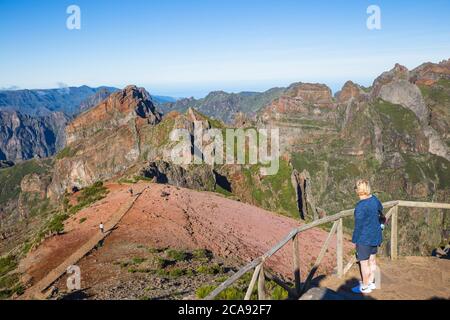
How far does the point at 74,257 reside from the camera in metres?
22.5

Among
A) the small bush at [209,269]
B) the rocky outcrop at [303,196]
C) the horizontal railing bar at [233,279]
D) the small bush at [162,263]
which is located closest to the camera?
the horizontal railing bar at [233,279]

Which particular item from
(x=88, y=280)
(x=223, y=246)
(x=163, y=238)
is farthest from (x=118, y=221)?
(x=88, y=280)

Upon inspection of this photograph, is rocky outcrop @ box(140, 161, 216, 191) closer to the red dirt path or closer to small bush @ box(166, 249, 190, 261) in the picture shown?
the red dirt path

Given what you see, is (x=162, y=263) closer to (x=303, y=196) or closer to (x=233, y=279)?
(x=233, y=279)

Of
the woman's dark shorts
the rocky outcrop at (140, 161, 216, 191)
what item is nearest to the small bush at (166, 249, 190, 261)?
the woman's dark shorts

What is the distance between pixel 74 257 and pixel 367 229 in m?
16.5

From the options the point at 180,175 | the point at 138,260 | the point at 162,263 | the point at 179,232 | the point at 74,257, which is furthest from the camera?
the point at 180,175

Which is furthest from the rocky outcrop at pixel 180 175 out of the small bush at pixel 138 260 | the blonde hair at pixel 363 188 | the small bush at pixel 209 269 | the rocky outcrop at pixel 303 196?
the blonde hair at pixel 363 188

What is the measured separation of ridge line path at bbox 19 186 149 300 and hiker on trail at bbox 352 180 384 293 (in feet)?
42.3

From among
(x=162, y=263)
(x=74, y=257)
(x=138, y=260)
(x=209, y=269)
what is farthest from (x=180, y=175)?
(x=209, y=269)

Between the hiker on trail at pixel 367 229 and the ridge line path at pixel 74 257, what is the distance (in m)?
12.9

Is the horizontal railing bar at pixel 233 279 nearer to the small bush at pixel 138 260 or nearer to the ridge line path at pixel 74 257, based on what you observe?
the ridge line path at pixel 74 257

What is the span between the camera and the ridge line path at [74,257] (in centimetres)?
1895
